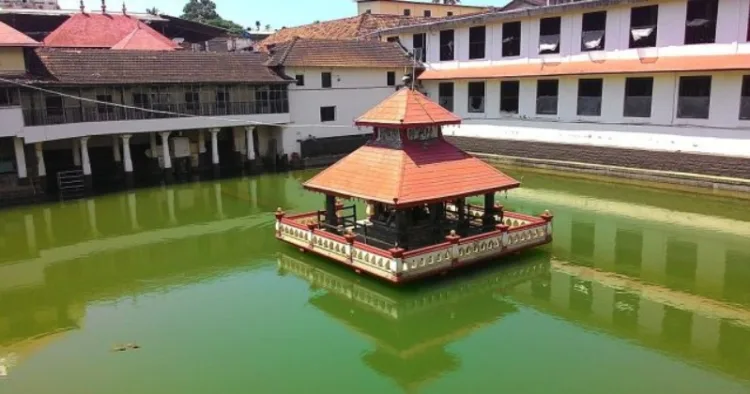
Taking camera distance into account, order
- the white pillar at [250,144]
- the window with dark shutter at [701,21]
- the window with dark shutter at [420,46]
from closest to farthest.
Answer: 1. the window with dark shutter at [701,21]
2. the white pillar at [250,144]
3. the window with dark shutter at [420,46]

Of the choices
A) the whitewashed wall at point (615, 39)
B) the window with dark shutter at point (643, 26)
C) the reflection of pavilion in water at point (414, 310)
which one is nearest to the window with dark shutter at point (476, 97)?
the whitewashed wall at point (615, 39)

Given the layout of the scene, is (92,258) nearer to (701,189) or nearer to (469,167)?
(469,167)

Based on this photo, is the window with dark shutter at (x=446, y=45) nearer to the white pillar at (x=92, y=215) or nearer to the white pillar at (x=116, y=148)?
the white pillar at (x=116, y=148)

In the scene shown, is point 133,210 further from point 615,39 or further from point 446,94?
point 615,39

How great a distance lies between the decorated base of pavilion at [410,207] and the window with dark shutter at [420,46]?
19729 millimetres

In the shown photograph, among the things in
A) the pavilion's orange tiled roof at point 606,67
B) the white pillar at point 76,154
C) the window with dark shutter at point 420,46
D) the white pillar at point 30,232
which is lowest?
the white pillar at point 30,232

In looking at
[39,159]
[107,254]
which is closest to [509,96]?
[107,254]

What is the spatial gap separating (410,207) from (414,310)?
1.93 m

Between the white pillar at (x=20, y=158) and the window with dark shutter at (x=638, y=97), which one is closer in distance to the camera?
the white pillar at (x=20, y=158)

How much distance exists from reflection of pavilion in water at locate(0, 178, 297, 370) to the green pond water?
0.06 m

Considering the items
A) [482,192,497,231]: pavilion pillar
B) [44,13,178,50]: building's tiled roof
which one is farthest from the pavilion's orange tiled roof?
[44,13,178,50]: building's tiled roof

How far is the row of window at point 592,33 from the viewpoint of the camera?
21.5 meters

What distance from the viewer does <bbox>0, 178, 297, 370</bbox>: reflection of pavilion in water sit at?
11234 mm

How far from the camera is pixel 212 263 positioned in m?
14.0
